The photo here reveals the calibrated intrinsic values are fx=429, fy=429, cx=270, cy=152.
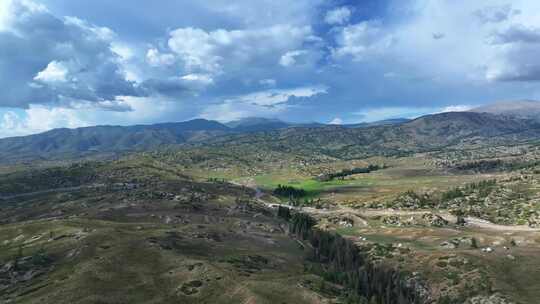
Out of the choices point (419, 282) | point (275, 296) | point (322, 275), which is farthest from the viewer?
point (419, 282)

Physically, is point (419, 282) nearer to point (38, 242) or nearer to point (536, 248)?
point (536, 248)

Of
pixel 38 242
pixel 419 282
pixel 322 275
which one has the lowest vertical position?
pixel 419 282

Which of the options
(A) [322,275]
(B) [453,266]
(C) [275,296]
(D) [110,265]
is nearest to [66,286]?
(D) [110,265]

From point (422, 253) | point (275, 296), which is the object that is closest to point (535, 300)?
point (422, 253)

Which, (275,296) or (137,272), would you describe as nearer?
(275,296)

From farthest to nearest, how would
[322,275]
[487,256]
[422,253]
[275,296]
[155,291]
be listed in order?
[422,253] → [487,256] → [322,275] → [155,291] → [275,296]

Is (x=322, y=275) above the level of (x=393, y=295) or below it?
above

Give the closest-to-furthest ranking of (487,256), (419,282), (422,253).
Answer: (419,282) < (487,256) < (422,253)

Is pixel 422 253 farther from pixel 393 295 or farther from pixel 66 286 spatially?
pixel 66 286

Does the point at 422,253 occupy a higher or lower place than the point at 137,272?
lower

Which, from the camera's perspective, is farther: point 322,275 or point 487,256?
point 487,256
